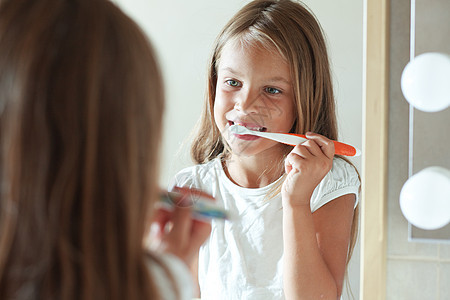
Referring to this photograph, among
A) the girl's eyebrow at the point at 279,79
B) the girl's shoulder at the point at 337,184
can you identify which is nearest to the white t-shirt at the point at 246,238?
the girl's shoulder at the point at 337,184

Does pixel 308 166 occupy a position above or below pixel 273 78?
below

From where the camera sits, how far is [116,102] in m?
0.33

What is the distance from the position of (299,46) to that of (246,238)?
249 millimetres

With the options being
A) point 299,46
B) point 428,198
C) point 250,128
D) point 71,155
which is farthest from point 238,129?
point 71,155

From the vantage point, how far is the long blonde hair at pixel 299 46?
0.63m

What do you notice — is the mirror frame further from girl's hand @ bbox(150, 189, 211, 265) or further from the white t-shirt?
girl's hand @ bbox(150, 189, 211, 265)

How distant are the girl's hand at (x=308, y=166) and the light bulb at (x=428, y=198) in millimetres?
91

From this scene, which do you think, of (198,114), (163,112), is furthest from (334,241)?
(163,112)

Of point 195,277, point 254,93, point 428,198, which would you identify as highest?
point 254,93

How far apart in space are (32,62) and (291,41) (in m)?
0.39

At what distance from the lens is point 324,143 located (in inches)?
23.7

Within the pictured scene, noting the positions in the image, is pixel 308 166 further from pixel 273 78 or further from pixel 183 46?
pixel 183 46

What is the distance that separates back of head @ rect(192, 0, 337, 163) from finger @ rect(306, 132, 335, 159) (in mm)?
39

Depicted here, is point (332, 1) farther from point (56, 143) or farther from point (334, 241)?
point (56, 143)
